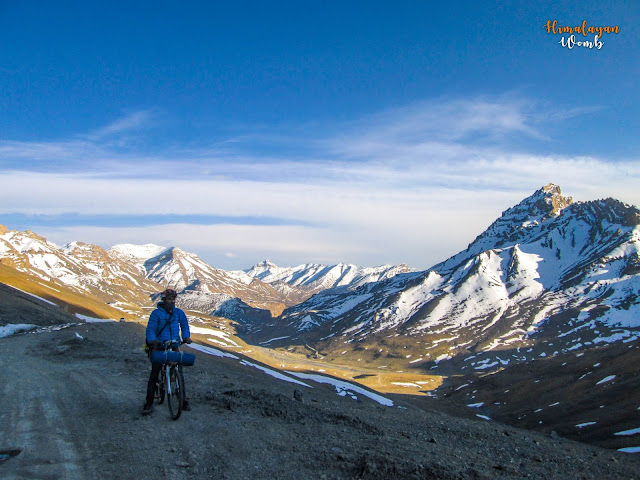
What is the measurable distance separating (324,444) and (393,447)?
190cm

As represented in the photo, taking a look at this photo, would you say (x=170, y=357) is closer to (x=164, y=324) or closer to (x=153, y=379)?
(x=153, y=379)

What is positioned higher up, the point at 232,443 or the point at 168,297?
the point at 168,297

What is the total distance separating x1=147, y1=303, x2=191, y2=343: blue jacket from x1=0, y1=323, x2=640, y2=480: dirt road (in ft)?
7.74

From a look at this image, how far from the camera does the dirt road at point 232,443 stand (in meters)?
9.80

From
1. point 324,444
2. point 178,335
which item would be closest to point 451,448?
point 324,444

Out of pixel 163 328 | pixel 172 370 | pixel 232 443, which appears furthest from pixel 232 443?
pixel 163 328

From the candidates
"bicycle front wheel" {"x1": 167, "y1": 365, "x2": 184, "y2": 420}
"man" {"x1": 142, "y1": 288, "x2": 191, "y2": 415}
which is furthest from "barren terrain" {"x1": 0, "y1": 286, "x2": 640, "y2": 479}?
"man" {"x1": 142, "y1": 288, "x2": 191, "y2": 415}

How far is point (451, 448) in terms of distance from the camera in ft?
44.1

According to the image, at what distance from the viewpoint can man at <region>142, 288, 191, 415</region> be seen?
540 inches

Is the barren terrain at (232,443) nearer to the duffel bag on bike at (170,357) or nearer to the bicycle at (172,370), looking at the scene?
the bicycle at (172,370)

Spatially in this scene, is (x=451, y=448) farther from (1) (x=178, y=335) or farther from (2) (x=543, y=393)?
(2) (x=543, y=393)

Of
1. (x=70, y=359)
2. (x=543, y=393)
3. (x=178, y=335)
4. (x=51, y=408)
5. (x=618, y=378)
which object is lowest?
(x=543, y=393)

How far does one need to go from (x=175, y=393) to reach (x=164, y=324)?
2181 millimetres

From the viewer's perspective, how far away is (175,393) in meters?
13.5
